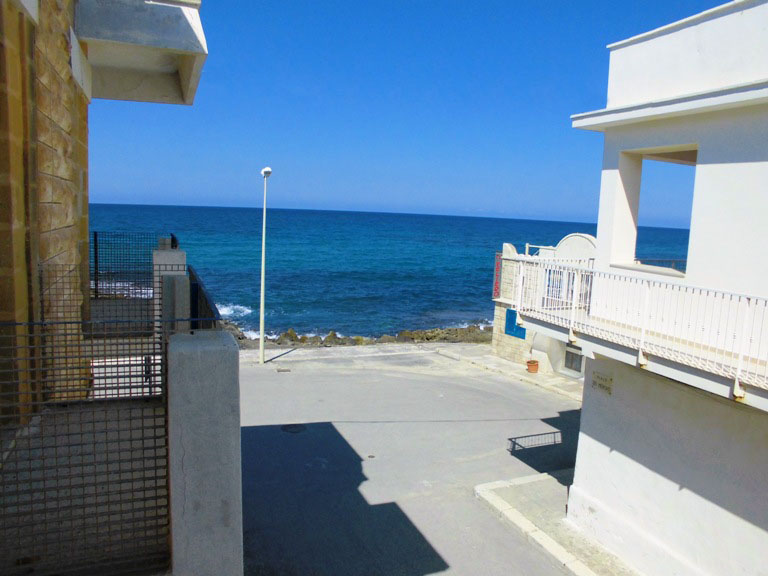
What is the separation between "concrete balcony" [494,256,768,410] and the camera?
707 cm

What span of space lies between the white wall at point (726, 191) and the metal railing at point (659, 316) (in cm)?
34

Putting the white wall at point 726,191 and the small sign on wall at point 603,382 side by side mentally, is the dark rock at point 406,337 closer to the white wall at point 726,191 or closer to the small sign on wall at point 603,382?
the small sign on wall at point 603,382

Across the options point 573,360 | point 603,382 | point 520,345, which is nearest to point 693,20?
point 603,382

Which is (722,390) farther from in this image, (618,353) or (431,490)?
(431,490)

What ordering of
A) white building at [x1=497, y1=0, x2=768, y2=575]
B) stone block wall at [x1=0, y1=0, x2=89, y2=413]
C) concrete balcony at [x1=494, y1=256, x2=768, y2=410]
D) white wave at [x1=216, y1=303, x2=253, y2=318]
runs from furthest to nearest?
white wave at [x1=216, y1=303, x2=253, y2=318], white building at [x1=497, y1=0, x2=768, y2=575], concrete balcony at [x1=494, y1=256, x2=768, y2=410], stone block wall at [x1=0, y1=0, x2=89, y2=413]

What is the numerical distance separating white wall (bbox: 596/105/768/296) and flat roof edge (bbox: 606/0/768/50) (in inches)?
53.5

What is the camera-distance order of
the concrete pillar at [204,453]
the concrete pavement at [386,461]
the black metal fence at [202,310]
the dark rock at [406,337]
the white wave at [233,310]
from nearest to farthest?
the concrete pillar at [204,453]
the black metal fence at [202,310]
the concrete pavement at [386,461]
the dark rock at [406,337]
the white wave at [233,310]

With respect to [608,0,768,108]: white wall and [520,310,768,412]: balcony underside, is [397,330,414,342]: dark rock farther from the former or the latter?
[608,0,768,108]: white wall

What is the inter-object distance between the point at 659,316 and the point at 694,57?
12.7 feet

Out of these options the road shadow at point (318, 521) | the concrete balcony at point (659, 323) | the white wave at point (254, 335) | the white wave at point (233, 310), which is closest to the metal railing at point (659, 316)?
the concrete balcony at point (659, 323)

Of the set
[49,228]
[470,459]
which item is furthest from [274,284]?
[49,228]

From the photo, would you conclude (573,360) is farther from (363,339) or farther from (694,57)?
(694,57)

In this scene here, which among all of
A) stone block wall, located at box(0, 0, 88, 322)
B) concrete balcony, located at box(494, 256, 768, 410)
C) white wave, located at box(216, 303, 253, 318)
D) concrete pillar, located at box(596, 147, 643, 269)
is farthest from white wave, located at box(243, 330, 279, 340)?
concrete pillar, located at box(596, 147, 643, 269)

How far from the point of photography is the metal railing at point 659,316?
7.17 meters
